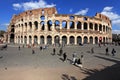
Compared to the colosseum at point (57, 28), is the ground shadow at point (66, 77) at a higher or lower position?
lower

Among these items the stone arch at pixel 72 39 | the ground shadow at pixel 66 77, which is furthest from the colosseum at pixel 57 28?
the ground shadow at pixel 66 77

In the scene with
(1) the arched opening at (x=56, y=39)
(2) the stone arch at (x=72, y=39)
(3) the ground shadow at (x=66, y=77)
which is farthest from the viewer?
(2) the stone arch at (x=72, y=39)

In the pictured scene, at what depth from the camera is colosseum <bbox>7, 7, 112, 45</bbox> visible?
157 ft

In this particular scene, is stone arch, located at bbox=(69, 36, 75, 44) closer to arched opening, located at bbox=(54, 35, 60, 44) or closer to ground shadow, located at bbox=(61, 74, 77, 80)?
arched opening, located at bbox=(54, 35, 60, 44)

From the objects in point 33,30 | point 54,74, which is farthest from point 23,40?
point 54,74

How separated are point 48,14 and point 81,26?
10114 millimetres

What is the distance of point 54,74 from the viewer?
14047 mm

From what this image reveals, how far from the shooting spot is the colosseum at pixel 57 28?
157 ft

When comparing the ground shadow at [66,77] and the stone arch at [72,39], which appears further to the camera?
the stone arch at [72,39]

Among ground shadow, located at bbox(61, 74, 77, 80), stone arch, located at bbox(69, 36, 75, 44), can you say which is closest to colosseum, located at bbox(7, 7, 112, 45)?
stone arch, located at bbox(69, 36, 75, 44)

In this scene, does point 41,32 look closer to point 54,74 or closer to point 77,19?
point 77,19

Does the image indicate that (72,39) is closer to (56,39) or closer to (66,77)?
(56,39)

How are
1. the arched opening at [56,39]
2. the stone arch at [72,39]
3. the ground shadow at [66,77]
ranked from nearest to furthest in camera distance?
the ground shadow at [66,77]
the arched opening at [56,39]
the stone arch at [72,39]

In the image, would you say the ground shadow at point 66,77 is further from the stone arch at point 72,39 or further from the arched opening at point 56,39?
the stone arch at point 72,39
